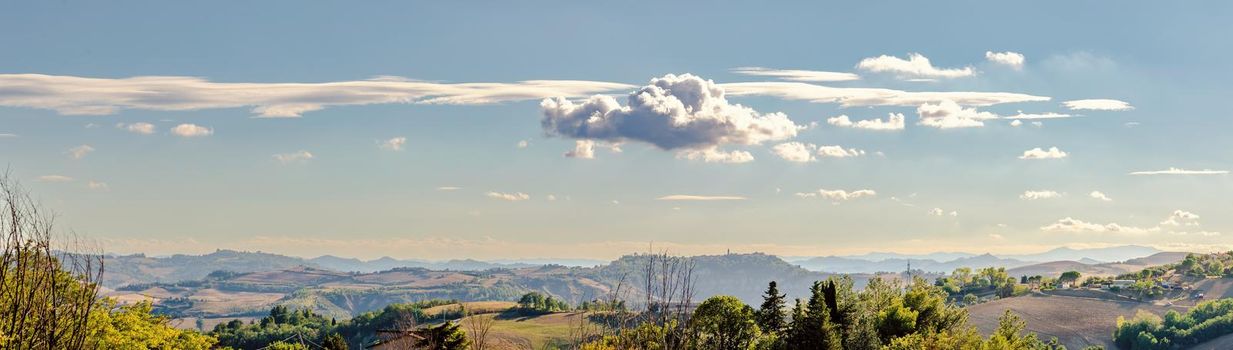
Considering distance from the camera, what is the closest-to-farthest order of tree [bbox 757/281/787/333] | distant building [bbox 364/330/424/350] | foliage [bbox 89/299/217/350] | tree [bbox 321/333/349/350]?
distant building [bbox 364/330/424/350], foliage [bbox 89/299/217/350], tree [bbox 321/333/349/350], tree [bbox 757/281/787/333]

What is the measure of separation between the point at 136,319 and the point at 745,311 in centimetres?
6529

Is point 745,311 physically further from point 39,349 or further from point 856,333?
point 39,349

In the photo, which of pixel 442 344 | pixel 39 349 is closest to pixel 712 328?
pixel 442 344

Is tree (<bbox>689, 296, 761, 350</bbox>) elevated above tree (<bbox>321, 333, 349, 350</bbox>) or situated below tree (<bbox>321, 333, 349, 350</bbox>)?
above

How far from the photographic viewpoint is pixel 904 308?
11512 centimetres

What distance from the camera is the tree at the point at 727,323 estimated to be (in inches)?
4309

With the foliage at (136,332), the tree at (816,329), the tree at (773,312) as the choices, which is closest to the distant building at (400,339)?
the foliage at (136,332)

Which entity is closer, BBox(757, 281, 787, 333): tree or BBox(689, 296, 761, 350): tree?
BBox(689, 296, 761, 350): tree

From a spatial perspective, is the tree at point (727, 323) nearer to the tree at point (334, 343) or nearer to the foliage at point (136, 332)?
the tree at point (334, 343)

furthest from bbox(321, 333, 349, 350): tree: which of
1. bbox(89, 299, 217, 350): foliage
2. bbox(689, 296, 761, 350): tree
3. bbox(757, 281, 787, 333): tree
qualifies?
bbox(757, 281, 787, 333): tree

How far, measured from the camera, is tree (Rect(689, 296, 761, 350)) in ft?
359

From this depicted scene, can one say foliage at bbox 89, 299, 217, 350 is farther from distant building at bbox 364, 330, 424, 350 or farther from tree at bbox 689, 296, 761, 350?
tree at bbox 689, 296, 761, 350

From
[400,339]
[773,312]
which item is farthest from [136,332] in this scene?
[773,312]

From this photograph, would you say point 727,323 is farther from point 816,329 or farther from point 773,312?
point 816,329
